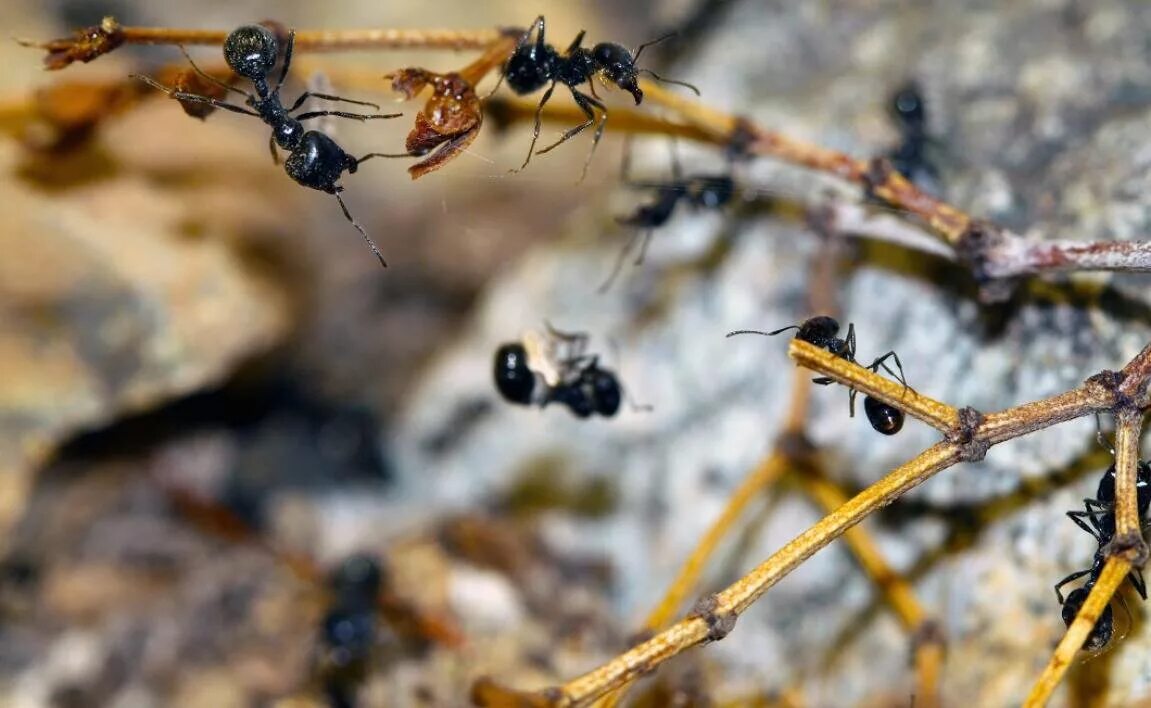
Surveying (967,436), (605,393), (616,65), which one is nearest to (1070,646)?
(967,436)

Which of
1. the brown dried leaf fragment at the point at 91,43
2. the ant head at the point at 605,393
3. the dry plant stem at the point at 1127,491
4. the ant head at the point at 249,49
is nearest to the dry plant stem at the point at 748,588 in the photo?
the dry plant stem at the point at 1127,491

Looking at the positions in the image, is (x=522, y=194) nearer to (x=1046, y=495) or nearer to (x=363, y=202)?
(x=363, y=202)

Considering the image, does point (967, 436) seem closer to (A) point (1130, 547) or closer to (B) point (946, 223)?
(A) point (1130, 547)

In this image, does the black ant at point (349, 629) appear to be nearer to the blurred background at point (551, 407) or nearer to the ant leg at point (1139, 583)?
the blurred background at point (551, 407)

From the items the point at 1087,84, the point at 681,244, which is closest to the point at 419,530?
the point at 681,244

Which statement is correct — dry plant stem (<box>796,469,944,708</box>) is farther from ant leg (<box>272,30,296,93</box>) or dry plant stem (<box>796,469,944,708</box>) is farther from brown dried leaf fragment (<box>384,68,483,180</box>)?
ant leg (<box>272,30,296,93</box>)

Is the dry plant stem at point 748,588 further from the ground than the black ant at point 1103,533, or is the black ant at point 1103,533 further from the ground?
the black ant at point 1103,533
